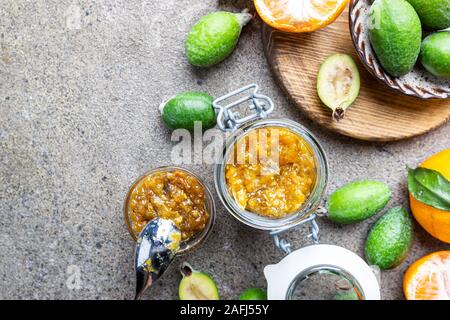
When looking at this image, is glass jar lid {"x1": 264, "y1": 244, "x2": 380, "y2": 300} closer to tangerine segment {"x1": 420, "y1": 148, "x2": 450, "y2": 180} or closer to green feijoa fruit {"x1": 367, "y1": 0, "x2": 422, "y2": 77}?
tangerine segment {"x1": 420, "y1": 148, "x2": 450, "y2": 180}

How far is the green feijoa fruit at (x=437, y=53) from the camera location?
124cm

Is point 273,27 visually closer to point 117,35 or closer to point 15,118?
point 117,35

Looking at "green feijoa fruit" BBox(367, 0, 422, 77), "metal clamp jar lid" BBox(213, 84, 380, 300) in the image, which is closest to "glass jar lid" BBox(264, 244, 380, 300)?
"metal clamp jar lid" BBox(213, 84, 380, 300)

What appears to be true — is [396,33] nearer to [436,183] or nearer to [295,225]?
[436,183]

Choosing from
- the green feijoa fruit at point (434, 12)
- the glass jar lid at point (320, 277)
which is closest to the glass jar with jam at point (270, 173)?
the glass jar lid at point (320, 277)

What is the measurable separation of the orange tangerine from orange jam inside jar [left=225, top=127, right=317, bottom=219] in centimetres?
29

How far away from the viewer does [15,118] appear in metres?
1.42

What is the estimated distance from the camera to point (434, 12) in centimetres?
124

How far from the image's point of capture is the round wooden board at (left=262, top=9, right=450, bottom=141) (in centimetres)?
134

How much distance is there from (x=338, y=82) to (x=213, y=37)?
0.31 m

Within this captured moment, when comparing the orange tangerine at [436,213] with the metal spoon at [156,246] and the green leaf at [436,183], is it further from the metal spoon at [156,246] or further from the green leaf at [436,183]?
the metal spoon at [156,246]

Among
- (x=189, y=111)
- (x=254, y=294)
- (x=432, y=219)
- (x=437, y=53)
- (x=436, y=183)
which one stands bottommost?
(x=254, y=294)

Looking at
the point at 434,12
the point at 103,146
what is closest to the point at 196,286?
the point at 103,146

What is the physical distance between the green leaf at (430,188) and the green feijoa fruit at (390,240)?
0.09 metres
